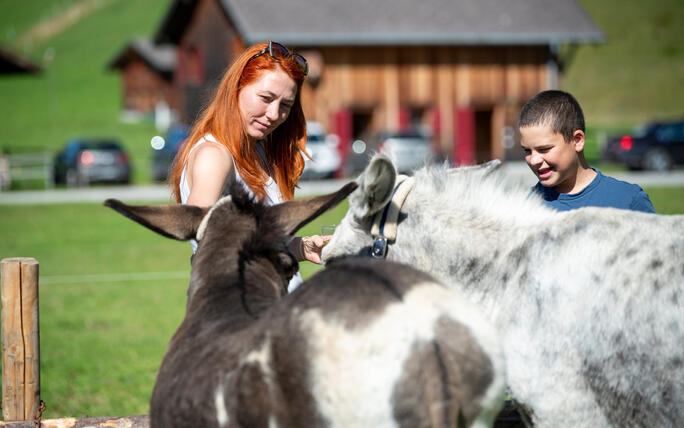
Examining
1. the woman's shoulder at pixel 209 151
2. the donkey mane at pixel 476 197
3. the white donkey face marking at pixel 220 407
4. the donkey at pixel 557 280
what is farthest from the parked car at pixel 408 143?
the white donkey face marking at pixel 220 407

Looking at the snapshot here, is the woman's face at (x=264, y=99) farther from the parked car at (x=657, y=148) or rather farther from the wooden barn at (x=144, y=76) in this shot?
the wooden barn at (x=144, y=76)

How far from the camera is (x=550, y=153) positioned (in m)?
3.74

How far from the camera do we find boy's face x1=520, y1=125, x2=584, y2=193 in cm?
373

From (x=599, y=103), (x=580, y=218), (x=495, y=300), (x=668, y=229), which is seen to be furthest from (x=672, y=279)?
(x=599, y=103)

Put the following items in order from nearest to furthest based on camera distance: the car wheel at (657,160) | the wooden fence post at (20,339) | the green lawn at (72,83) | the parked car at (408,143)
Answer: the wooden fence post at (20,339)
the parked car at (408,143)
the car wheel at (657,160)
the green lawn at (72,83)

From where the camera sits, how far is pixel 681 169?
30781mm

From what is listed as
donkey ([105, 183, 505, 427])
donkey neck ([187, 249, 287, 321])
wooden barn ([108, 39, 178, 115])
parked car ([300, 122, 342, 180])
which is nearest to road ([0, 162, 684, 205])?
parked car ([300, 122, 342, 180])

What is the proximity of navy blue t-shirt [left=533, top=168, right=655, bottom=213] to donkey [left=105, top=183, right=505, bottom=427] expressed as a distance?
68.7 inches

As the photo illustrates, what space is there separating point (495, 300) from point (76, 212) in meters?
20.3

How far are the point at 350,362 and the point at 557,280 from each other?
45.9 inches

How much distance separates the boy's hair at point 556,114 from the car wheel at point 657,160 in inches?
1139

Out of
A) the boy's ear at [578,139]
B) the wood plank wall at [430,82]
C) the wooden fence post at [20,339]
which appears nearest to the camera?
the boy's ear at [578,139]

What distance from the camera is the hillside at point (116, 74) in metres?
61.5

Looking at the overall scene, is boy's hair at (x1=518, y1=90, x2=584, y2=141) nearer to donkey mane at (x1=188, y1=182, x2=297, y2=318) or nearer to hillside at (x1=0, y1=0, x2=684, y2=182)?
donkey mane at (x1=188, y1=182, x2=297, y2=318)
